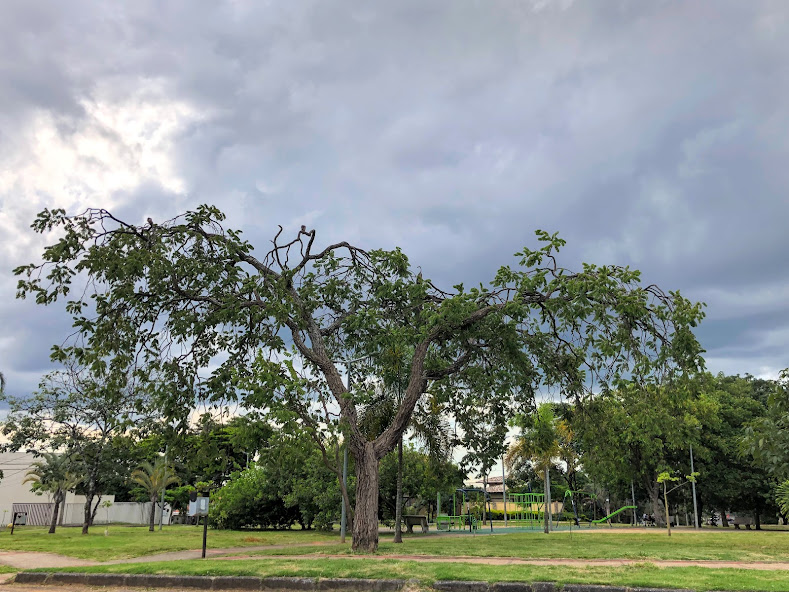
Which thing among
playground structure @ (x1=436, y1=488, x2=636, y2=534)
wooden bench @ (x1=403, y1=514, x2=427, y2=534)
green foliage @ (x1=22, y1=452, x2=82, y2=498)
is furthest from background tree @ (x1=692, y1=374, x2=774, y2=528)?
green foliage @ (x1=22, y1=452, x2=82, y2=498)

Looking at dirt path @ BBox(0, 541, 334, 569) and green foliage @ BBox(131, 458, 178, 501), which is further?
green foliage @ BBox(131, 458, 178, 501)

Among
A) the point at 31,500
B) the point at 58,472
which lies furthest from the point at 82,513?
the point at 58,472

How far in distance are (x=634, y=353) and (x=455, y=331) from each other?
436cm

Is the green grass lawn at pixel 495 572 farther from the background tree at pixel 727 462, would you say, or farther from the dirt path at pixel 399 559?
the background tree at pixel 727 462

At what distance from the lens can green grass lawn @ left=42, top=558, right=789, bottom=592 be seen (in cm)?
829

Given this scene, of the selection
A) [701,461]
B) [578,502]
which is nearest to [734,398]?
[701,461]

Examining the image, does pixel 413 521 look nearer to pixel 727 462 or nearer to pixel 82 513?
pixel 727 462

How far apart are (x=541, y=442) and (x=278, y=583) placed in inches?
434

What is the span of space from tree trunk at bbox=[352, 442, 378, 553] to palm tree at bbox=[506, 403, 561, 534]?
5.13 metres

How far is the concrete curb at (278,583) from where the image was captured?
8305 millimetres

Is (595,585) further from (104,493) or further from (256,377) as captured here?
(104,493)

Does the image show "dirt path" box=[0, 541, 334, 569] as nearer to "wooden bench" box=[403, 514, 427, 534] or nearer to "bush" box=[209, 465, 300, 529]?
"bush" box=[209, 465, 300, 529]

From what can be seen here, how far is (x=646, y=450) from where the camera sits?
43.7m

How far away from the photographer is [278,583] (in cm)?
920
